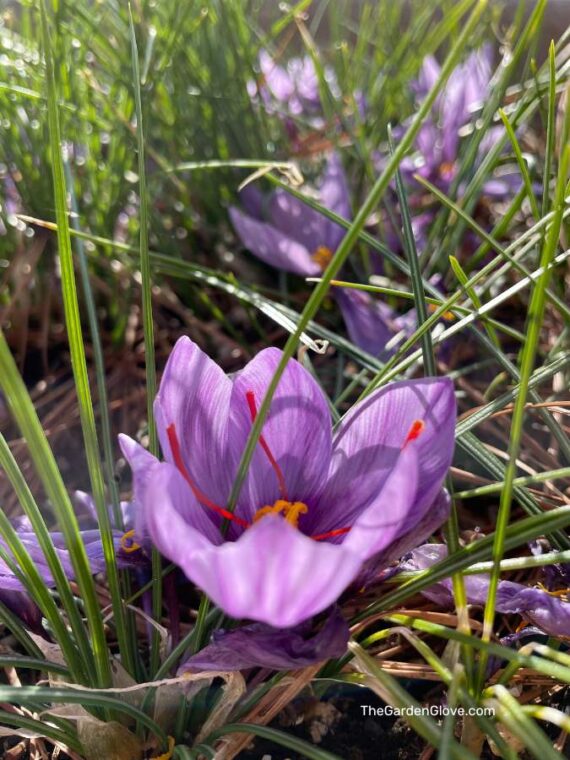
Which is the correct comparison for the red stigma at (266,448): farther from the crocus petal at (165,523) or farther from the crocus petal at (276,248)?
the crocus petal at (276,248)

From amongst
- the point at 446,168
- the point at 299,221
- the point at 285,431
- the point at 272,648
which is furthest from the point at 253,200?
the point at 272,648

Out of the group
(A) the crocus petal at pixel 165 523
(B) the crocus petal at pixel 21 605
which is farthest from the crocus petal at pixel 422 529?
(B) the crocus petal at pixel 21 605

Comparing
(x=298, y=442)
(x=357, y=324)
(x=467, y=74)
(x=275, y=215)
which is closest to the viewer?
(x=298, y=442)

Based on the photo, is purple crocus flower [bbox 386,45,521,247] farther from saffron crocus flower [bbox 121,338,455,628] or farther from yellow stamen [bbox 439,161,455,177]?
saffron crocus flower [bbox 121,338,455,628]

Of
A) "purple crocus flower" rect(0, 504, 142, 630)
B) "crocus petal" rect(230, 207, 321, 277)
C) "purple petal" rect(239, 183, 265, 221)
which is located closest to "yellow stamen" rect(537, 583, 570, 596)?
"purple crocus flower" rect(0, 504, 142, 630)

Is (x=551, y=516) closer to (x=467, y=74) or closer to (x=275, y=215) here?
(x=275, y=215)

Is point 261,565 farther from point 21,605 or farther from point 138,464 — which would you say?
point 21,605

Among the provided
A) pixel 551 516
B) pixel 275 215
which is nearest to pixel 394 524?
pixel 551 516

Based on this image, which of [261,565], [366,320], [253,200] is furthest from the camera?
[253,200]
